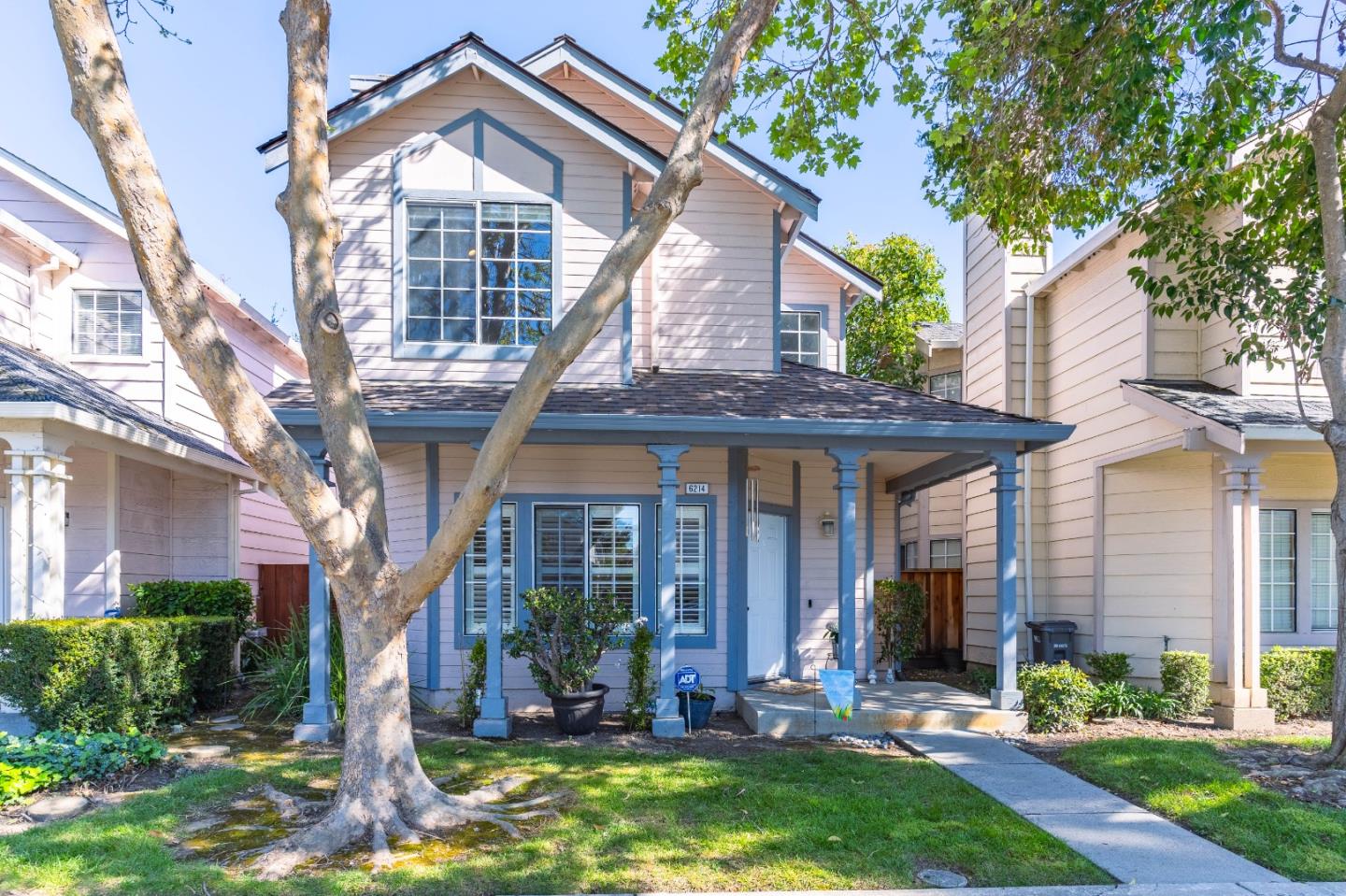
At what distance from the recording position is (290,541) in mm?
16828

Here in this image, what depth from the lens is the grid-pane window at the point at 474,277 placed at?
9.97 m

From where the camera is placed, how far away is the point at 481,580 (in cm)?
1018

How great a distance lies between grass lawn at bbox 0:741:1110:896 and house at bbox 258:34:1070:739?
203 cm

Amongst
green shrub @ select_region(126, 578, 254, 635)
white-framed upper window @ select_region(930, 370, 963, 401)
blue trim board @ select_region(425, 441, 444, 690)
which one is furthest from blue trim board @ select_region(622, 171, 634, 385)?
white-framed upper window @ select_region(930, 370, 963, 401)

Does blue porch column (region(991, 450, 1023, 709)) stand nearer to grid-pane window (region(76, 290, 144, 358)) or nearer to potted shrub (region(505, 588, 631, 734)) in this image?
potted shrub (region(505, 588, 631, 734))

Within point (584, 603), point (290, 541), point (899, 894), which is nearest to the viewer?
point (899, 894)

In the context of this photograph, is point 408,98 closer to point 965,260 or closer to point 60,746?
point 60,746

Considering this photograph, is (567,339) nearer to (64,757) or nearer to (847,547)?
(847,547)

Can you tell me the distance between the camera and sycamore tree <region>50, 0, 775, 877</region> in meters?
5.23

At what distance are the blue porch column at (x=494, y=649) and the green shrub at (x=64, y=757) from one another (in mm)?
2728

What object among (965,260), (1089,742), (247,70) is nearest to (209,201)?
(247,70)

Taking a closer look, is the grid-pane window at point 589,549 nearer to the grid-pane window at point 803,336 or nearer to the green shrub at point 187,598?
the green shrub at point 187,598

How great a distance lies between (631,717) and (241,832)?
4.01m

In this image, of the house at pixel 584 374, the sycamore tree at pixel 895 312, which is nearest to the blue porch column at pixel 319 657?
the house at pixel 584 374
